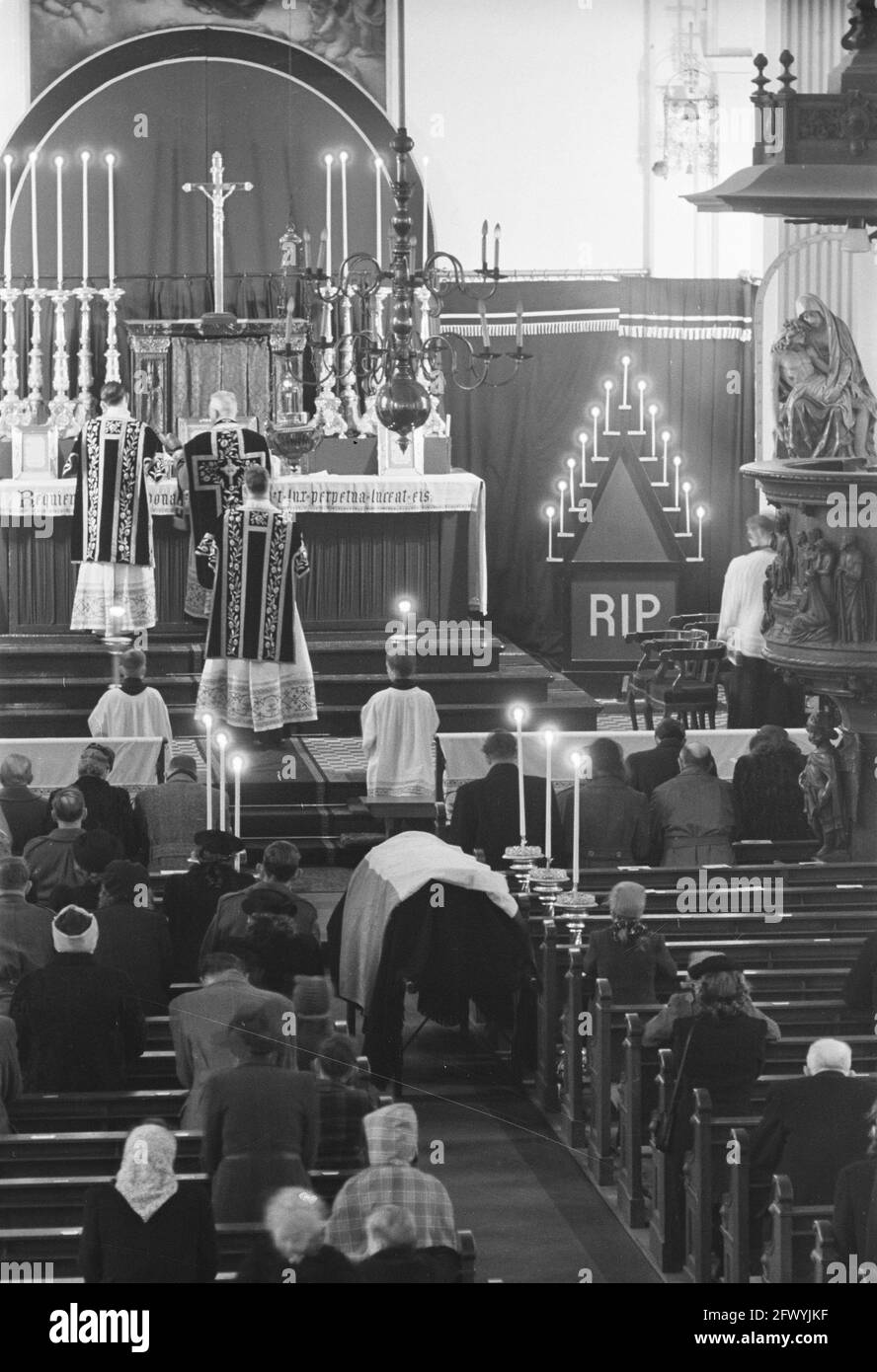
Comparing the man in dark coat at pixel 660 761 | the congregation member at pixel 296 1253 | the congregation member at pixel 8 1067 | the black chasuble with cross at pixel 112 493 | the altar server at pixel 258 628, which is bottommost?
the congregation member at pixel 296 1253

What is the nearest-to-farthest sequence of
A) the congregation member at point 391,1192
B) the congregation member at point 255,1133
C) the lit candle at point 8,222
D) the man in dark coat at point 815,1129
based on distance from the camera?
the congregation member at point 391,1192
the congregation member at point 255,1133
the man in dark coat at point 815,1129
the lit candle at point 8,222

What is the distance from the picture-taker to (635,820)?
882cm

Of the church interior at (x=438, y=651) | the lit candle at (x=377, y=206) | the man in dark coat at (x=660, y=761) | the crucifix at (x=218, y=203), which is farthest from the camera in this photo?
the lit candle at (x=377, y=206)

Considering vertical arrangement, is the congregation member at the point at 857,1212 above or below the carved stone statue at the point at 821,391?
below

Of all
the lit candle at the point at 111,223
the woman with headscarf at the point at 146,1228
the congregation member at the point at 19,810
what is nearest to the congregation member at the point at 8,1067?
the woman with headscarf at the point at 146,1228

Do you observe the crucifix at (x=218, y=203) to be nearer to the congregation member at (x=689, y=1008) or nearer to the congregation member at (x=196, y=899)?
the congregation member at (x=196, y=899)

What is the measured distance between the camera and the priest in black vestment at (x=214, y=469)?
12.1 metres

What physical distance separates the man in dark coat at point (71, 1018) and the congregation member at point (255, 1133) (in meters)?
0.61

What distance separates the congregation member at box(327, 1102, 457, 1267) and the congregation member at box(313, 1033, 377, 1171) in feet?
1.43

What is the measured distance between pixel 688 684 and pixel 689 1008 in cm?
479

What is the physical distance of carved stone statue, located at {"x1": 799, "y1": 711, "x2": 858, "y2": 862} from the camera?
8609mm

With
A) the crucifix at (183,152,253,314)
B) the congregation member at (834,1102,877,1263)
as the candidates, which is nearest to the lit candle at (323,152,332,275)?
the crucifix at (183,152,253,314)

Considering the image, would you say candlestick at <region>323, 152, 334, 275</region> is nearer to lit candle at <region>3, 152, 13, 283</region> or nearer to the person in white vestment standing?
lit candle at <region>3, 152, 13, 283</region>
